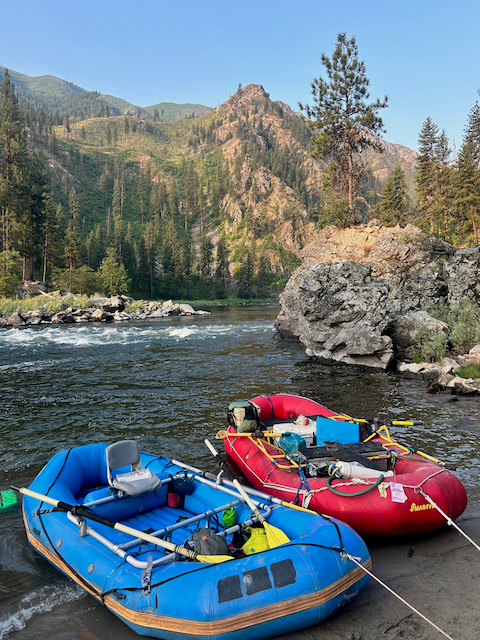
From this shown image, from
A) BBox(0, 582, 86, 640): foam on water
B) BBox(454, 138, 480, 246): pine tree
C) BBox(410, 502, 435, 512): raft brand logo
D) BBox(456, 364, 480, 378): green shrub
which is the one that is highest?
BBox(454, 138, 480, 246): pine tree

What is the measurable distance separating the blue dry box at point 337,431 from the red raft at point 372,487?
30 cm

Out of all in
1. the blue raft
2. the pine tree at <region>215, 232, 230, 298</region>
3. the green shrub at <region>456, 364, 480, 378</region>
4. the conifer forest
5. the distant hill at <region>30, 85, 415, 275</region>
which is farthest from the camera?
the distant hill at <region>30, 85, 415, 275</region>

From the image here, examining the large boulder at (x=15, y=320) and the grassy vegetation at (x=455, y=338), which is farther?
the large boulder at (x=15, y=320)

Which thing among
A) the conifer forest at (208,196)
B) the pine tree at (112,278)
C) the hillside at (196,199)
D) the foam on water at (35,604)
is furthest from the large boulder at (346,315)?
the hillside at (196,199)

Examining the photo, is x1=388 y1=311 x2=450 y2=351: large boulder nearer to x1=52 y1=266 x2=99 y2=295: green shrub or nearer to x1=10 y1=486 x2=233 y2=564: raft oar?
x1=10 y1=486 x2=233 y2=564: raft oar

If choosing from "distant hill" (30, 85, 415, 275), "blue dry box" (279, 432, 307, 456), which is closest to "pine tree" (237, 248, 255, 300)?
"distant hill" (30, 85, 415, 275)

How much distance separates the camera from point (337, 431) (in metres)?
7.34

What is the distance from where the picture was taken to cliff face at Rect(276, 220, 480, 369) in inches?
686

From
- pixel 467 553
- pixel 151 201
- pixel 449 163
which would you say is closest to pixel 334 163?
pixel 467 553

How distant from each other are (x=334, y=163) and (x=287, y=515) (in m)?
28.5

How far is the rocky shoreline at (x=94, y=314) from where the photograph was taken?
33156 mm

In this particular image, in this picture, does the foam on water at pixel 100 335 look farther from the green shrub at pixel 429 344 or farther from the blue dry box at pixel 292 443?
the blue dry box at pixel 292 443

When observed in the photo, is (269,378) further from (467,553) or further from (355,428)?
(467,553)

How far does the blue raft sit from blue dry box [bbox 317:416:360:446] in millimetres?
2574
